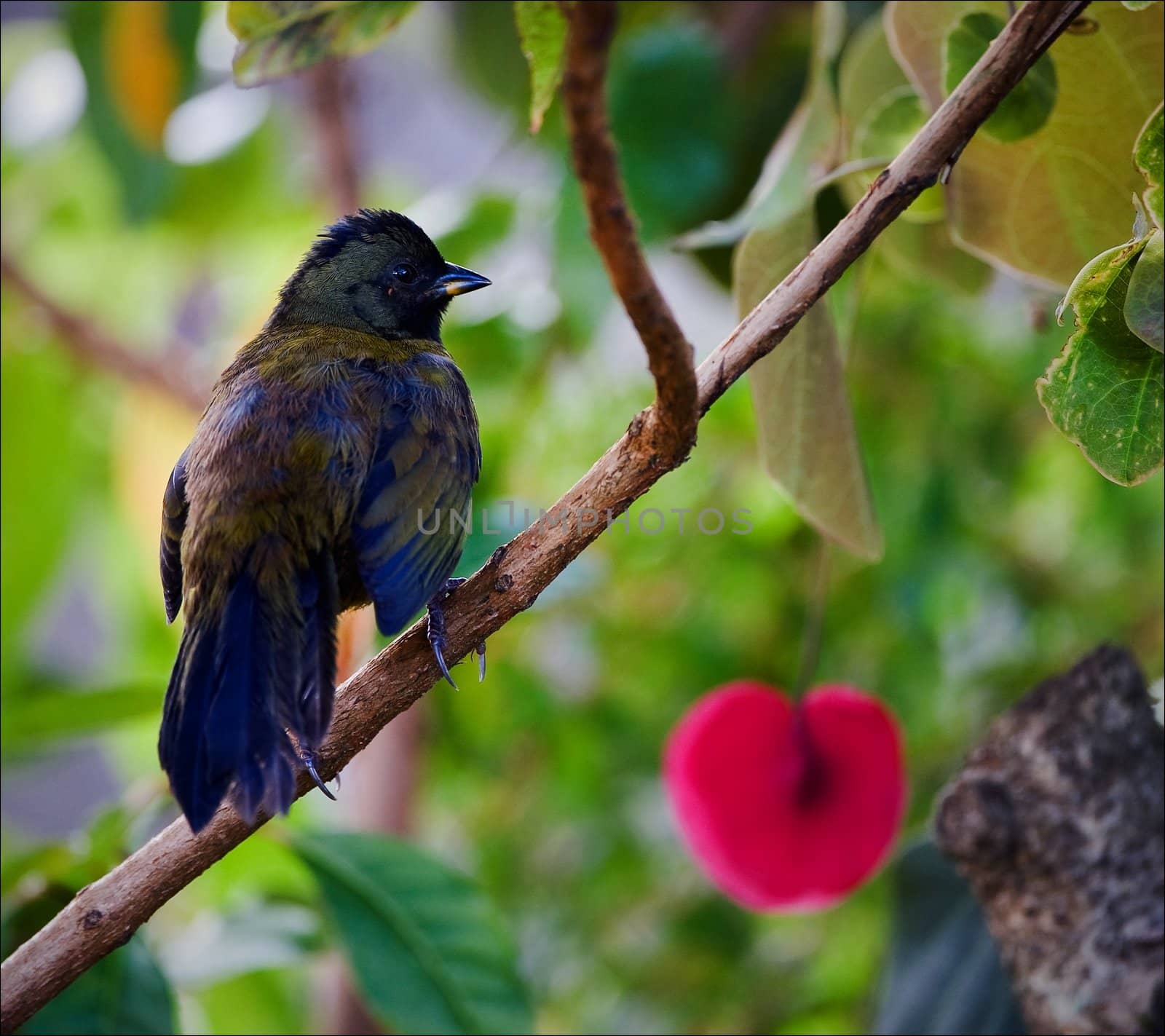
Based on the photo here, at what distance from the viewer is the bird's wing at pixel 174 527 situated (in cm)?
95

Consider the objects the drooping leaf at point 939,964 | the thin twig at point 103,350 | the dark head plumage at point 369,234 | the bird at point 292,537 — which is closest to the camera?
the bird at point 292,537

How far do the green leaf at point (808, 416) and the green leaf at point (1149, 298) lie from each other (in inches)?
12.3

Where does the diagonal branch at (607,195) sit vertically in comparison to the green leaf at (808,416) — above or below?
above

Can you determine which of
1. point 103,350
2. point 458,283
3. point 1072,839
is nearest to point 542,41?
point 458,283

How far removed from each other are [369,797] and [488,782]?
0.35 m

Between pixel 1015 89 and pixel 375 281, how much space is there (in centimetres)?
63

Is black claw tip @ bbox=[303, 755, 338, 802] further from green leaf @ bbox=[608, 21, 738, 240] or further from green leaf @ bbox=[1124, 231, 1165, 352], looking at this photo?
green leaf @ bbox=[608, 21, 738, 240]

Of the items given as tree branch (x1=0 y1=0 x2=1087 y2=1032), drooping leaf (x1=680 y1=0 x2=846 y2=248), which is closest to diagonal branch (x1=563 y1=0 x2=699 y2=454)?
tree branch (x1=0 y1=0 x2=1087 y2=1032)

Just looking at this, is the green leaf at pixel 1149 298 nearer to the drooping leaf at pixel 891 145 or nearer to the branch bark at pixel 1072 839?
the drooping leaf at pixel 891 145

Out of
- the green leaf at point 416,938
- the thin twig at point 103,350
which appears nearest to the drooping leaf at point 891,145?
the green leaf at point 416,938

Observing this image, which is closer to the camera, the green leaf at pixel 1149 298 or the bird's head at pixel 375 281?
the green leaf at pixel 1149 298

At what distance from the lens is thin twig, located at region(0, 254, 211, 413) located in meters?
1.76

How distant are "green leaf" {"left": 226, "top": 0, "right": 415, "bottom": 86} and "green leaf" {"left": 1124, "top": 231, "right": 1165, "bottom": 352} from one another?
53cm

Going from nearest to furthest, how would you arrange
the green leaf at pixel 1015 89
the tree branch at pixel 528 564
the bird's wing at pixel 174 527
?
A: the tree branch at pixel 528 564, the green leaf at pixel 1015 89, the bird's wing at pixel 174 527
